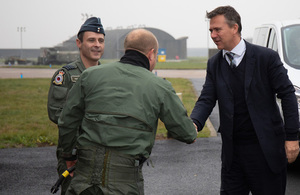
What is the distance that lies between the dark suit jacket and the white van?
3.23 metres

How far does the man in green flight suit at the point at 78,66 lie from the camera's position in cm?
398

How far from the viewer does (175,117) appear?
3.10 metres

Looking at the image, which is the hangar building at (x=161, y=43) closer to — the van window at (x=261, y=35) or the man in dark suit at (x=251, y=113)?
the van window at (x=261, y=35)

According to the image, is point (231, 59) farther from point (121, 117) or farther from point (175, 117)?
point (121, 117)

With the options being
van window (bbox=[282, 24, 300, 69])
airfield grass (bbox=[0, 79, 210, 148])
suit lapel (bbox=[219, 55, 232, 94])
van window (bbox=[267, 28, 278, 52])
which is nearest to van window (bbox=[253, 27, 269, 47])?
van window (bbox=[267, 28, 278, 52])

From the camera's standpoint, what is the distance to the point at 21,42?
98.2 meters

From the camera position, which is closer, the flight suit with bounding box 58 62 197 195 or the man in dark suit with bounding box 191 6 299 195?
the flight suit with bounding box 58 62 197 195

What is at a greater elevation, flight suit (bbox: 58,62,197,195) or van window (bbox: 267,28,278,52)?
van window (bbox: 267,28,278,52)

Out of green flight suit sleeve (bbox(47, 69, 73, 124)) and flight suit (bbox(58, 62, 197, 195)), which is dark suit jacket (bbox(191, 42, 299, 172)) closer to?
flight suit (bbox(58, 62, 197, 195))

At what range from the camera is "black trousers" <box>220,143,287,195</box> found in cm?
370

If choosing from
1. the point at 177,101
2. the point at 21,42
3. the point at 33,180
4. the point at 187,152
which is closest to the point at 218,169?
the point at 187,152

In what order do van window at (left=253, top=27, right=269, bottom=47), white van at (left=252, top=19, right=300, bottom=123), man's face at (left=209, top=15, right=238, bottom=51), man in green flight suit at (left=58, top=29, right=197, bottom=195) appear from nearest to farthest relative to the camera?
man in green flight suit at (left=58, top=29, right=197, bottom=195)
man's face at (left=209, top=15, right=238, bottom=51)
white van at (left=252, top=19, right=300, bottom=123)
van window at (left=253, top=27, right=269, bottom=47)

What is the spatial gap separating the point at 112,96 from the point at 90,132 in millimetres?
279

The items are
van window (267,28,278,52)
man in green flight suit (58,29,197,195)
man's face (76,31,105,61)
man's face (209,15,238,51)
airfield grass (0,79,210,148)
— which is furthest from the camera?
airfield grass (0,79,210,148)
